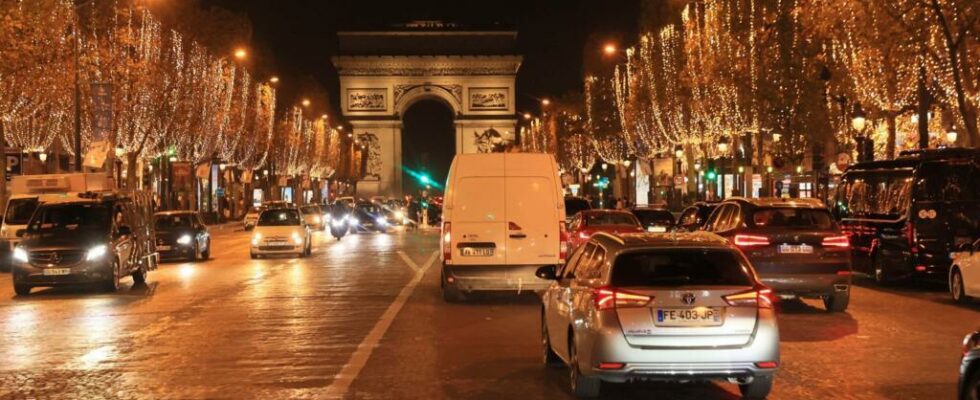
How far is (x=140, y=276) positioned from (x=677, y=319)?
16290 millimetres

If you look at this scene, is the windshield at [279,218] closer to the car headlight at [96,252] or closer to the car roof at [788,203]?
the car headlight at [96,252]

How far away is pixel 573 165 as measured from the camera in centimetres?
9044

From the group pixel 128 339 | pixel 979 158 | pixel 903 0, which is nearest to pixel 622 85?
pixel 903 0

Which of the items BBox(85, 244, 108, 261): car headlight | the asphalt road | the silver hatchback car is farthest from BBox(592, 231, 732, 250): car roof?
BBox(85, 244, 108, 261): car headlight

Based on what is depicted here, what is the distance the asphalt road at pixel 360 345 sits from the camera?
32.8 ft

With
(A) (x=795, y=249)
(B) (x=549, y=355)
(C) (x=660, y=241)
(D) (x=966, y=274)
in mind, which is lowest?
(B) (x=549, y=355)

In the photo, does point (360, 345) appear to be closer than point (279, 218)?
Yes

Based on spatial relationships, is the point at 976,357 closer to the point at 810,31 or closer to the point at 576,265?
the point at 576,265

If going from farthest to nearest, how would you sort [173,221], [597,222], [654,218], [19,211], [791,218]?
[173,221] < [654,218] < [19,211] < [597,222] < [791,218]

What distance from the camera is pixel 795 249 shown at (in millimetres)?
16062

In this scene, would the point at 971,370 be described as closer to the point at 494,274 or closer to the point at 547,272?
the point at 547,272

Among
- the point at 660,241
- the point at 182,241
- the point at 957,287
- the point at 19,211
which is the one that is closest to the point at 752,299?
the point at 660,241

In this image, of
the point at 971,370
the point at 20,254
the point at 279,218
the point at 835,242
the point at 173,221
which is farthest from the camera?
the point at 279,218

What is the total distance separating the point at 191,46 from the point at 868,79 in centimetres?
3223
